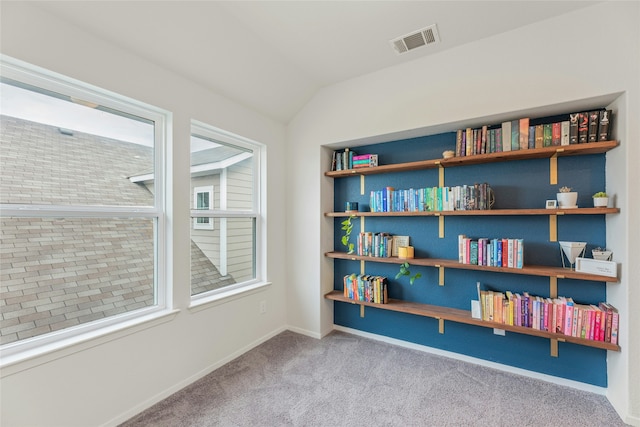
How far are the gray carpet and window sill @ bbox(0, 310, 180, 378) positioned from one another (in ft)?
2.00

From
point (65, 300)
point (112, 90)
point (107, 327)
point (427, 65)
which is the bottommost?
point (107, 327)

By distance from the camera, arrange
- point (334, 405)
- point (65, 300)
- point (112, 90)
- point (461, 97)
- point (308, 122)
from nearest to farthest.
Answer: point (65, 300)
point (112, 90)
point (334, 405)
point (461, 97)
point (308, 122)

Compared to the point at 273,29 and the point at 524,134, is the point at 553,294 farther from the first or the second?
the point at 273,29

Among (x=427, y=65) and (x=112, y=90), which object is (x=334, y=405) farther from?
(x=427, y=65)

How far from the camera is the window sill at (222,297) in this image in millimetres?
2379

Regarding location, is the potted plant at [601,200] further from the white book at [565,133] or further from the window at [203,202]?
the window at [203,202]

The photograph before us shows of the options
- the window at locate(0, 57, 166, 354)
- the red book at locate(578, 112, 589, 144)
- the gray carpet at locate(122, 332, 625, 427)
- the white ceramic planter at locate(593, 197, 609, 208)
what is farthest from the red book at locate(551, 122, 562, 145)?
the window at locate(0, 57, 166, 354)

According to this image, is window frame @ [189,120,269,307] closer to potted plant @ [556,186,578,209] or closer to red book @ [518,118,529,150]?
red book @ [518,118,529,150]

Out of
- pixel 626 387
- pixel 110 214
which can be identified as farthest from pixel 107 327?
pixel 626 387

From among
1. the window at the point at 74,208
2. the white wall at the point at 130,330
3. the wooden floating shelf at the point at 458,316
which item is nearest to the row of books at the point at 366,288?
the wooden floating shelf at the point at 458,316

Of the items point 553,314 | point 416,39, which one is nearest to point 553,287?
point 553,314

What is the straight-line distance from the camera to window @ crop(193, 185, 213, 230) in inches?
99.7

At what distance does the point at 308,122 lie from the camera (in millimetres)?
3230

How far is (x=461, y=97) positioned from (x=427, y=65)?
1.53 feet
